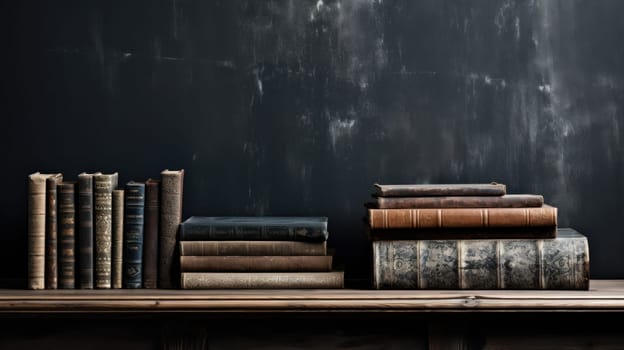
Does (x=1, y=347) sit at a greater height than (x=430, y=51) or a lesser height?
lesser

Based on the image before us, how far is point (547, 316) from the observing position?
140 centimetres

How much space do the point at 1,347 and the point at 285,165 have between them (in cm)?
72

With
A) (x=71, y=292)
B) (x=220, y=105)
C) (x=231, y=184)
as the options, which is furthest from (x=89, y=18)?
(x=71, y=292)

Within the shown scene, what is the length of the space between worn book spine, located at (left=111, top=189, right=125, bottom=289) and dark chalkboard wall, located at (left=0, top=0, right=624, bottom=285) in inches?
9.9

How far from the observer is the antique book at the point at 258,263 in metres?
1.43

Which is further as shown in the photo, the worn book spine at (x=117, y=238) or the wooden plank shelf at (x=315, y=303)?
the worn book spine at (x=117, y=238)

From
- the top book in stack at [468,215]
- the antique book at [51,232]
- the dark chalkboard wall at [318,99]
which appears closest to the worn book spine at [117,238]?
the antique book at [51,232]

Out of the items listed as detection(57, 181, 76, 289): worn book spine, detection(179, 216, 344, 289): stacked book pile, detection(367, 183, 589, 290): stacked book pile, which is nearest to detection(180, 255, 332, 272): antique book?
detection(179, 216, 344, 289): stacked book pile

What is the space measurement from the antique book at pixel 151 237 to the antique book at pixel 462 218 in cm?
45

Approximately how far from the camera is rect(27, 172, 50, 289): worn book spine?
4.65ft

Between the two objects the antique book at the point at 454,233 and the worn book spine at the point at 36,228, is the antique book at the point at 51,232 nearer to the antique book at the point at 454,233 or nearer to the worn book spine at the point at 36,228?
the worn book spine at the point at 36,228

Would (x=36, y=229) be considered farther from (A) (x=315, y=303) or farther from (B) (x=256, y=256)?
(A) (x=315, y=303)

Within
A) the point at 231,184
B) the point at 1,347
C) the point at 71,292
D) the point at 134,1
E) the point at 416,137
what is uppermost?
the point at 134,1

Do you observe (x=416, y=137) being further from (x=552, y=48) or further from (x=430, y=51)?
(x=552, y=48)
